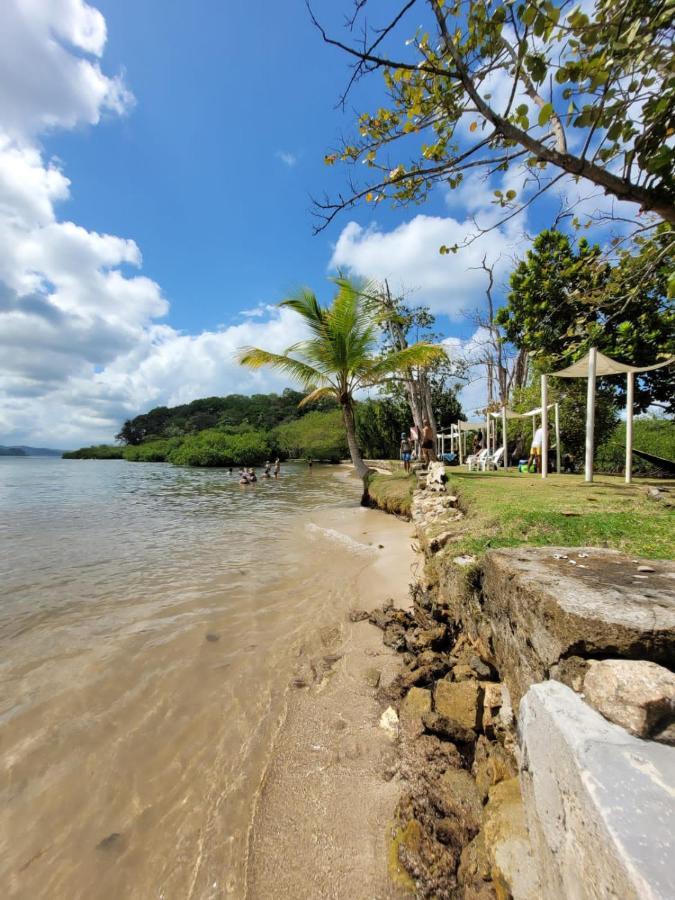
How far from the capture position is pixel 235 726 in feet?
9.03

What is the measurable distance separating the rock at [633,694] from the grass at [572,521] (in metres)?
1.82

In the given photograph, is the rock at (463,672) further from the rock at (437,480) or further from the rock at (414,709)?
the rock at (437,480)

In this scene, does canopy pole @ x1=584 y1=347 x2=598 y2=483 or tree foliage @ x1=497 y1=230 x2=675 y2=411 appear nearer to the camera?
canopy pole @ x1=584 y1=347 x2=598 y2=483

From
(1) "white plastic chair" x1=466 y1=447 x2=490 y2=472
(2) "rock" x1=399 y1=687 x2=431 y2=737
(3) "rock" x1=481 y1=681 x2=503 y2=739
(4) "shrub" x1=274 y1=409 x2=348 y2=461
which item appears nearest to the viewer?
(3) "rock" x1=481 y1=681 x2=503 y2=739

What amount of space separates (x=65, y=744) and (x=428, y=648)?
276 cm

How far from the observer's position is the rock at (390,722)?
2.53 meters

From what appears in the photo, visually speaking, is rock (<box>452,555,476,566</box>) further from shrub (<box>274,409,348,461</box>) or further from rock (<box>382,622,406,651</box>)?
shrub (<box>274,409,348,461</box>)

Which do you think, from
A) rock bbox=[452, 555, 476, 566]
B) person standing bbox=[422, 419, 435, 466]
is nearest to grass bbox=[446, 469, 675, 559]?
rock bbox=[452, 555, 476, 566]

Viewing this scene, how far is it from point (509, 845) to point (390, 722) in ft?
3.73

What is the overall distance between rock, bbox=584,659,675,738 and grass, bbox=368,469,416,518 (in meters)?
7.76

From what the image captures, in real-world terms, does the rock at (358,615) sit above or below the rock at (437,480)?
below

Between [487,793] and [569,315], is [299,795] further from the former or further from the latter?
[569,315]

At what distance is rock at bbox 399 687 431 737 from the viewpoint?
2455mm

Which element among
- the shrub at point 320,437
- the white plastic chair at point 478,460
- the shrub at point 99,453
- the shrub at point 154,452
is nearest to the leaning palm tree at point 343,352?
the white plastic chair at point 478,460
